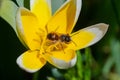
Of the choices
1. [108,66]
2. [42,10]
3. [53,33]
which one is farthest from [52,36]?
[108,66]

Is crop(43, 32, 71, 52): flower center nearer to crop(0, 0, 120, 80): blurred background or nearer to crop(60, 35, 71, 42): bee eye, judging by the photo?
crop(60, 35, 71, 42): bee eye

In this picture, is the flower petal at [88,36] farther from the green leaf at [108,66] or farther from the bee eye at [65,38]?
the green leaf at [108,66]

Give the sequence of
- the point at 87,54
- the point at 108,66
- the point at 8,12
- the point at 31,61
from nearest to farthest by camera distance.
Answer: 1. the point at 31,61
2. the point at 8,12
3. the point at 87,54
4. the point at 108,66

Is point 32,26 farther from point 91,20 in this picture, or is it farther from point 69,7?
point 91,20

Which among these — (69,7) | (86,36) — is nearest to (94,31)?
(86,36)

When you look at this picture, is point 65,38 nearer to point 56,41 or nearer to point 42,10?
point 56,41


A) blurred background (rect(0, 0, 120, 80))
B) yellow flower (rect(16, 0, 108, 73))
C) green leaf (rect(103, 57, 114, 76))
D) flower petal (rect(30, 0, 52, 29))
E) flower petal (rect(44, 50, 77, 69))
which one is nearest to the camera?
flower petal (rect(44, 50, 77, 69))

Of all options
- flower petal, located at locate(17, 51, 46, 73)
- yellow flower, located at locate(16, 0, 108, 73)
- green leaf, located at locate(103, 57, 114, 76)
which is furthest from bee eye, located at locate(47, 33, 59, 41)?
green leaf, located at locate(103, 57, 114, 76)
